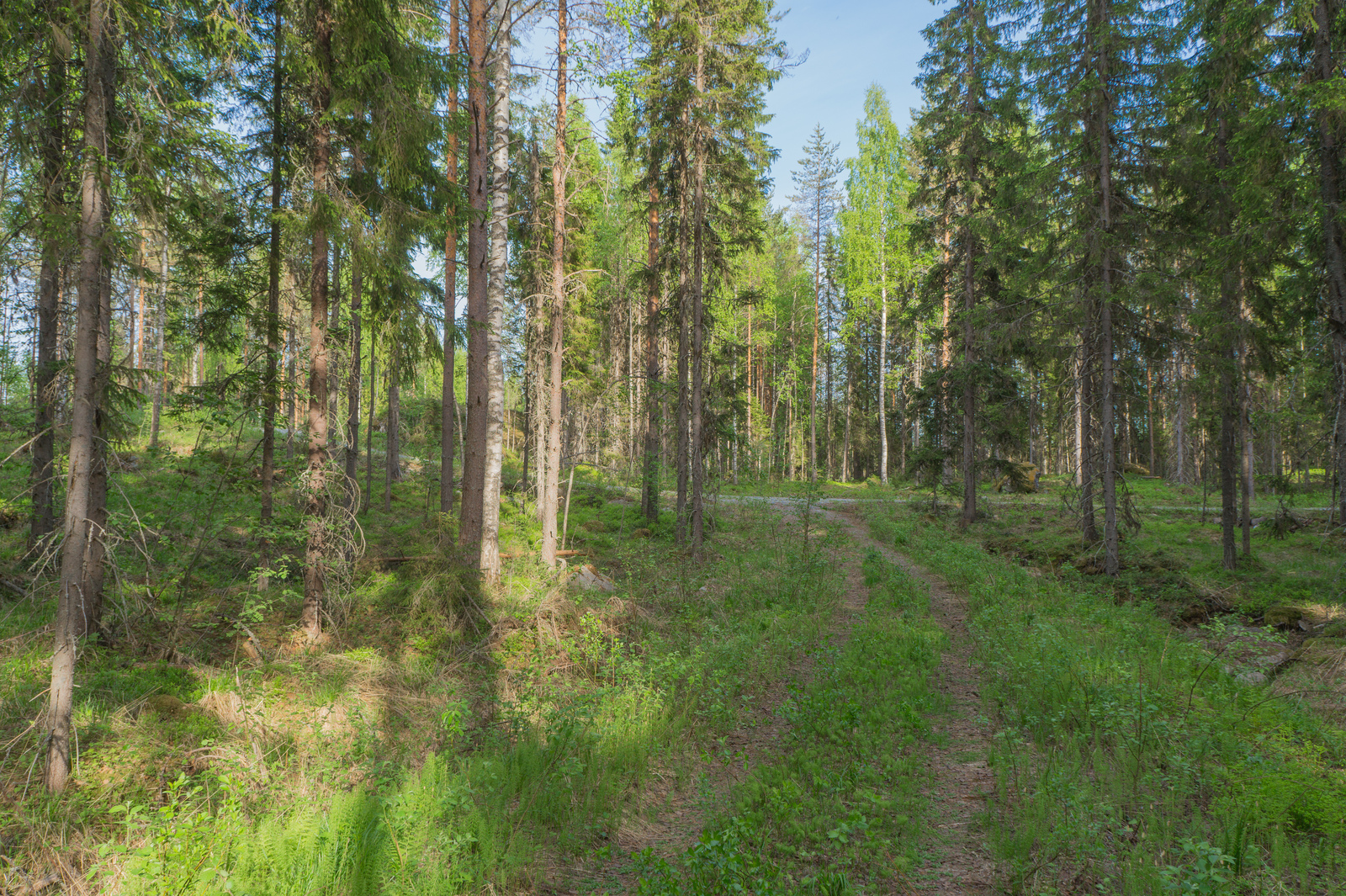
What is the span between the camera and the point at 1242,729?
19.6 feet

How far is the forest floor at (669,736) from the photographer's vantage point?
4.20 m

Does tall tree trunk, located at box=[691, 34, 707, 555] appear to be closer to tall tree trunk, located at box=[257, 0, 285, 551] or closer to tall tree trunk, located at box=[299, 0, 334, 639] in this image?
tall tree trunk, located at box=[299, 0, 334, 639]

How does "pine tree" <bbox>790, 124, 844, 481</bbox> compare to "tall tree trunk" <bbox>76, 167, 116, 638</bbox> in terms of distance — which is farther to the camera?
"pine tree" <bbox>790, 124, 844, 481</bbox>

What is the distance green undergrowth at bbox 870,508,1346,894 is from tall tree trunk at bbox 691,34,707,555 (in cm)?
782

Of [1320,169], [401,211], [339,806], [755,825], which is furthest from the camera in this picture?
[1320,169]

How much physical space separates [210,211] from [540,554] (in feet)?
25.1

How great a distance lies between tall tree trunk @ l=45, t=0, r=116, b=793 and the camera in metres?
4.86

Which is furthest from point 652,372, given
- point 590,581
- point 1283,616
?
point 1283,616

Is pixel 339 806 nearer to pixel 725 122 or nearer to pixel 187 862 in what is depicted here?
pixel 187 862

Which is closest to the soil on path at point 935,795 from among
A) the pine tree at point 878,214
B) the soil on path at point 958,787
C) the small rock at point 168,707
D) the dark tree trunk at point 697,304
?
the soil on path at point 958,787

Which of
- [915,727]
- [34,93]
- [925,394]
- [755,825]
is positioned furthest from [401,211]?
[925,394]

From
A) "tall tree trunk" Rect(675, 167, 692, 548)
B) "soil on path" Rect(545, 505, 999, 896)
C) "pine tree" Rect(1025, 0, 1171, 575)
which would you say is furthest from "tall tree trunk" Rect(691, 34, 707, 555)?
"pine tree" Rect(1025, 0, 1171, 575)

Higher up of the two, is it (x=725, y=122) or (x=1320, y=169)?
(x=725, y=122)

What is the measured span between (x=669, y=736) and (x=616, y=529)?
12023 mm
